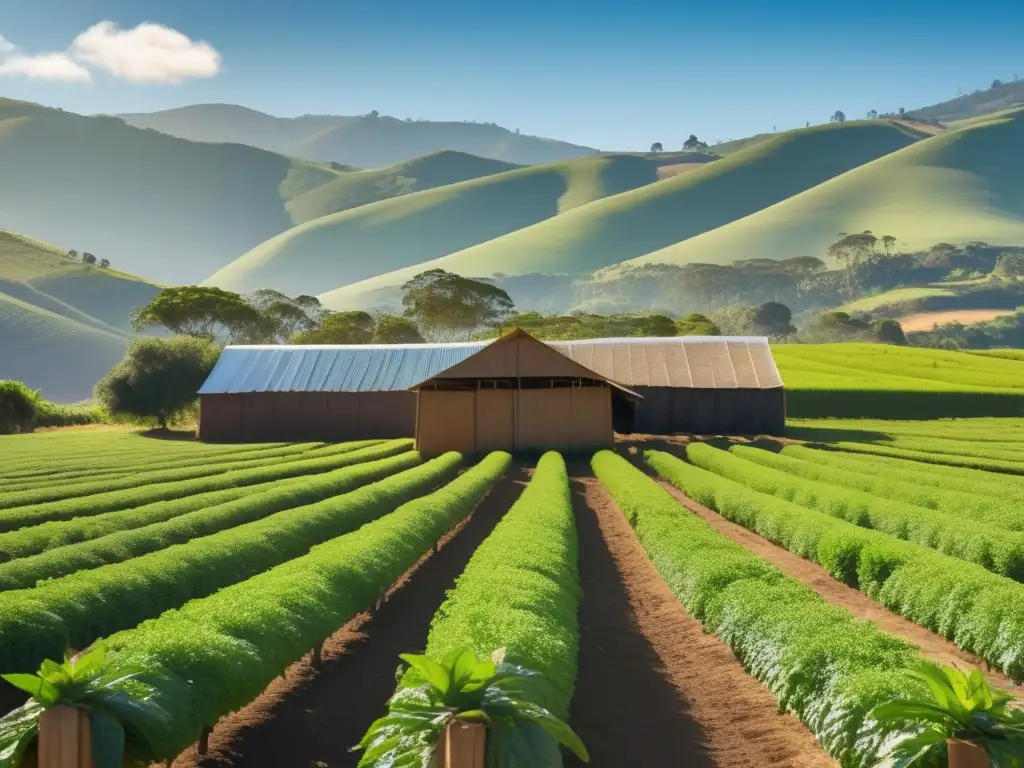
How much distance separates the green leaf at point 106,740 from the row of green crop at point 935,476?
18.5 metres

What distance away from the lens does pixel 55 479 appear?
107ft

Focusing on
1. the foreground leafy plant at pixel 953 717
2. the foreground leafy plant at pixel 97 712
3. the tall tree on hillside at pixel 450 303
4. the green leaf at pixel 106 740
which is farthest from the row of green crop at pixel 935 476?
the tall tree on hillside at pixel 450 303

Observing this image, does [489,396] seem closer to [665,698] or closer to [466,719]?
[665,698]

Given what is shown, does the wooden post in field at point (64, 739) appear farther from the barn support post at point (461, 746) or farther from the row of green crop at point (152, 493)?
the row of green crop at point (152, 493)

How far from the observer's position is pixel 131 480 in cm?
3062

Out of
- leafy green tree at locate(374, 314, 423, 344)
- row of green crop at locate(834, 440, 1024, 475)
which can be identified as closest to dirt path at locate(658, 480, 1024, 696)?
row of green crop at locate(834, 440, 1024, 475)

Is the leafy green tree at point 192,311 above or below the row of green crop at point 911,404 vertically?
above

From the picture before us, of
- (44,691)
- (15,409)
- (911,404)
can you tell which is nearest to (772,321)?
(911,404)

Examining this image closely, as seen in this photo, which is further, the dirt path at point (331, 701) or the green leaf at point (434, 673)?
the dirt path at point (331, 701)

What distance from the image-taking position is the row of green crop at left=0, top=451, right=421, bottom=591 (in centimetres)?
1463

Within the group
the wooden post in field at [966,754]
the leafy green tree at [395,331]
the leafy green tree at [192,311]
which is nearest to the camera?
the wooden post in field at [966,754]

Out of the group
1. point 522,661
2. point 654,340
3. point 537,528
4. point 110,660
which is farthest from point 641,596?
point 654,340

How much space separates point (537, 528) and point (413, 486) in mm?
11237

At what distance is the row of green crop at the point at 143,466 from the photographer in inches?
1235
